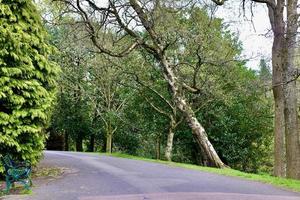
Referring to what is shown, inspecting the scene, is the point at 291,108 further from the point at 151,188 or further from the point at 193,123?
the point at 151,188

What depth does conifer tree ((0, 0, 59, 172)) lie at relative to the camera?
11266 millimetres

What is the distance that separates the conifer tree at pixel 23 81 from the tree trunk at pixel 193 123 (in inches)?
326

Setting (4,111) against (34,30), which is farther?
(34,30)

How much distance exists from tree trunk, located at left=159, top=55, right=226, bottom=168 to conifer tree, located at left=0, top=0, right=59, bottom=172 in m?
8.29

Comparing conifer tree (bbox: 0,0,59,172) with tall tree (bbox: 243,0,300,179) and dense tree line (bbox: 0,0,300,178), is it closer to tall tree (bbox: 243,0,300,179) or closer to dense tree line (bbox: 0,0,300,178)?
dense tree line (bbox: 0,0,300,178)

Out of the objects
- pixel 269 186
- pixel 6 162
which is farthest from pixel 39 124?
pixel 269 186

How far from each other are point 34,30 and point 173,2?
8.31 meters

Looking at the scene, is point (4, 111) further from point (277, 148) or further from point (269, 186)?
point (277, 148)

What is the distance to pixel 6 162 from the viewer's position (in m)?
9.83

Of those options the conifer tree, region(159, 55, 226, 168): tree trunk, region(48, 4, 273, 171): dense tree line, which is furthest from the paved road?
region(48, 4, 273, 171): dense tree line

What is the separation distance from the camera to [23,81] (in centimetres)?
1179

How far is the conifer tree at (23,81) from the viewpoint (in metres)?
11.3

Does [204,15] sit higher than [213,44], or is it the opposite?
[204,15]

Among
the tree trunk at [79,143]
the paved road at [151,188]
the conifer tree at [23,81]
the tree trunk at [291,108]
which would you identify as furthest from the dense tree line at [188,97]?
the paved road at [151,188]
